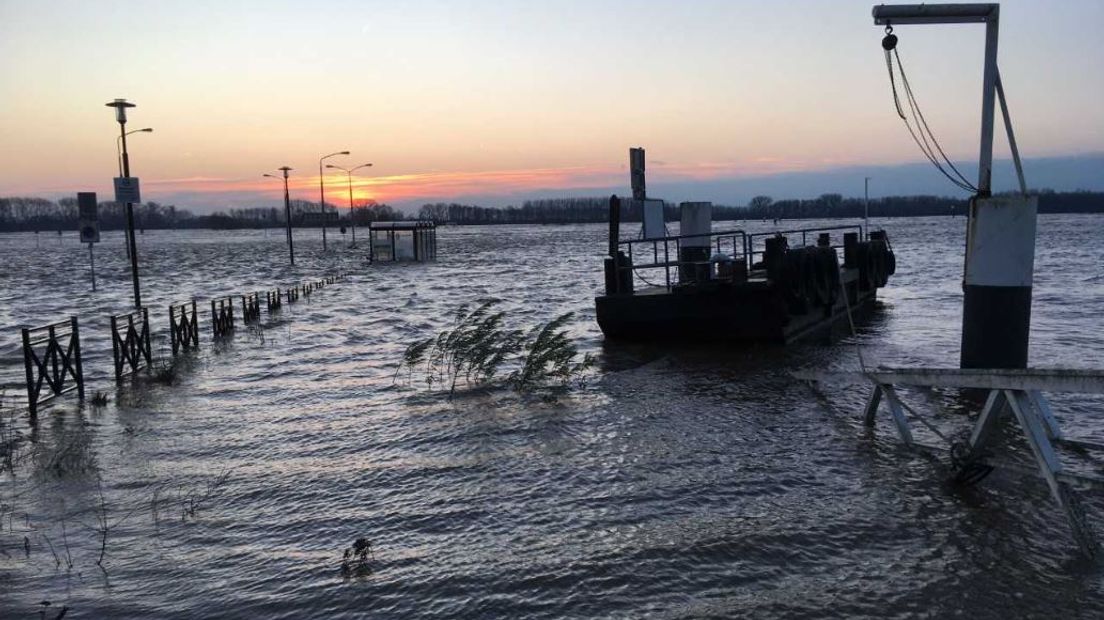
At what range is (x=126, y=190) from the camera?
2266cm

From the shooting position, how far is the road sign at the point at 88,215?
3044 cm

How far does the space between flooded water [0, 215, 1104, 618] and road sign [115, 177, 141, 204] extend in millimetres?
7867

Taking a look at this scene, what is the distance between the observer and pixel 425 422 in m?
11.4

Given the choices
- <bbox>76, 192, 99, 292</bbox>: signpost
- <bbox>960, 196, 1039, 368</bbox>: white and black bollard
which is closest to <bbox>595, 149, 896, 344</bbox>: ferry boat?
<bbox>960, 196, 1039, 368</bbox>: white and black bollard

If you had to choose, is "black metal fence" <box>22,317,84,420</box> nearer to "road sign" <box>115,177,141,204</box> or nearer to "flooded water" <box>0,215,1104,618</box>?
"flooded water" <box>0,215,1104,618</box>

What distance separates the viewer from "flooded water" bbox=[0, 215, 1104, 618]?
5.93m

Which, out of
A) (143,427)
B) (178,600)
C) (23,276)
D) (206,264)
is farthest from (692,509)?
(206,264)

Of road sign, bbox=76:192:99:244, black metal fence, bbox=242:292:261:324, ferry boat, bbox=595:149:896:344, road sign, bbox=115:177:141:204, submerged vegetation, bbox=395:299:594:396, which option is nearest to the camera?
submerged vegetation, bbox=395:299:594:396

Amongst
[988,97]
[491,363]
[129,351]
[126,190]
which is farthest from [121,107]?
[988,97]

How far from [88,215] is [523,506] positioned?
28.6 metres

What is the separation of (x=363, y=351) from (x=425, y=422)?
786cm

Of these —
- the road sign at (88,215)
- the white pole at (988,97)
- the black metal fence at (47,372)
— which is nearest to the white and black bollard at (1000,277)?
the white pole at (988,97)

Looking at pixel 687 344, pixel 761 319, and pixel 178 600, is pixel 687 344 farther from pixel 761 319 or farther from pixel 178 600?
pixel 178 600

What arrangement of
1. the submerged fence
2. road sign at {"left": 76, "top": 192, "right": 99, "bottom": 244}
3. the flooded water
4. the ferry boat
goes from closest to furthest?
the flooded water, the submerged fence, the ferry boat, road sign at {"left": 76, "top": 192, "right": 99, "bottom": 244}
